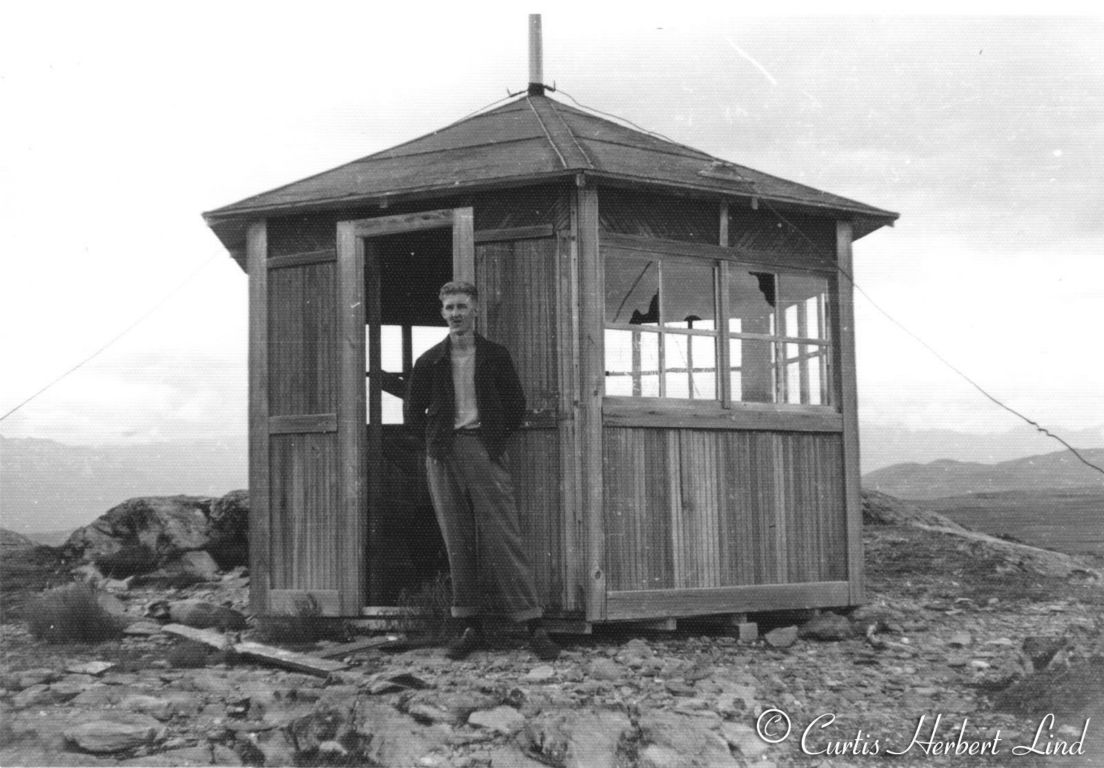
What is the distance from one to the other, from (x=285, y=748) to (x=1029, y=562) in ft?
31.6

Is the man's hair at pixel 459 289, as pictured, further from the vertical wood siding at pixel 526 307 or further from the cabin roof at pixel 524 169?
the cabin roof at pixel 524 169

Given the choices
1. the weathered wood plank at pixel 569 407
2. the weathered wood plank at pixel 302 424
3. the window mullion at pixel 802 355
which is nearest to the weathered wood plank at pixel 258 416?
the weathered wood plank at pixel 302 424

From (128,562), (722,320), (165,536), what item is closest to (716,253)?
(722,320)

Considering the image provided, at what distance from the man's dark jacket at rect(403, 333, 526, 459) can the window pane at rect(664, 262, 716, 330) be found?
144cm

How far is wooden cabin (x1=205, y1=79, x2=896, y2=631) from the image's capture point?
8.26 meters

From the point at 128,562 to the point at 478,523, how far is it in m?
6.26

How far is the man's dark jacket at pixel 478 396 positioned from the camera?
787cm

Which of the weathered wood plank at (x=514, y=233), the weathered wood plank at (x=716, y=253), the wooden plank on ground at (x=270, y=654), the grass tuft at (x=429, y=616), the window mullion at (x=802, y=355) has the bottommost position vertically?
the wooden plank on ground at (x=270, y=654)

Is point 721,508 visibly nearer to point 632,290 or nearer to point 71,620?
point 632,290

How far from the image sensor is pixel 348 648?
808 centimetres

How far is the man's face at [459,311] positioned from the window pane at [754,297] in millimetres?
2358

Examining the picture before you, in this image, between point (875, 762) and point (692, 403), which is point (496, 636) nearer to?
point (692, 403)

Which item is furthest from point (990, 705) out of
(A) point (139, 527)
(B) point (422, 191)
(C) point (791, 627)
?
(A) point (139, 527)

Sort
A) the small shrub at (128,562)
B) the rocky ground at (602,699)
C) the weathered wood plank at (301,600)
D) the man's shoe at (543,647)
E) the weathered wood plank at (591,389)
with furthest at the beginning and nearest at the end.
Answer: the small shrub at (128,562), the weathered wood plank at (301,600), the weathered wood plank at (591,389), the man's shoe at (543,647), the rocky ground at (602,699)
